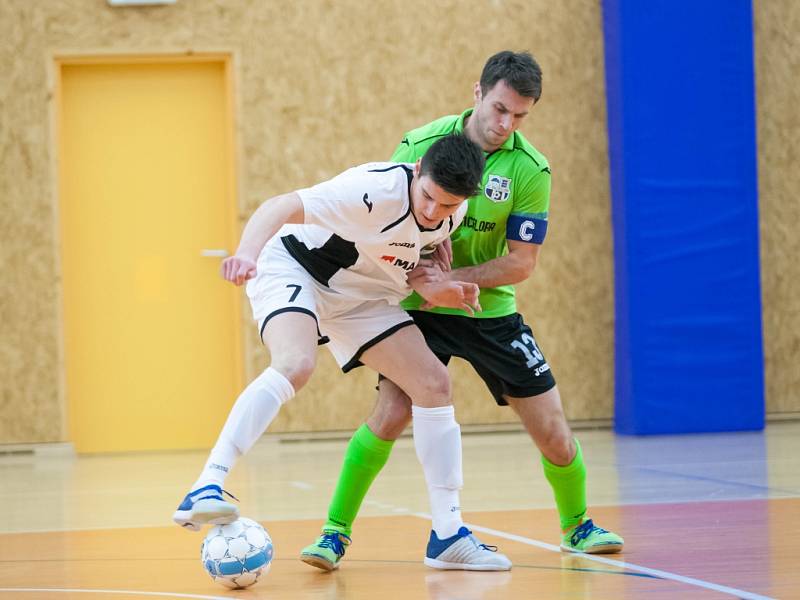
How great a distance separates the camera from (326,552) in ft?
13.5

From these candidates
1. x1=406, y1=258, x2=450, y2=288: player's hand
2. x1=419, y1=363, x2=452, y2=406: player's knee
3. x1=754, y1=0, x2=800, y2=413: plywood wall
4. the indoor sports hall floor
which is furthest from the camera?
x1=754, y1=0, x2=800, y2=413: plywood wall

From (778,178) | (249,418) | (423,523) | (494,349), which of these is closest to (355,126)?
(778,178)

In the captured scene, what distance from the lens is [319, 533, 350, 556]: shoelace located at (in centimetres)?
416

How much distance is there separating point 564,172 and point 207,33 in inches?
121

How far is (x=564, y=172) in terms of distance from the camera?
9914 millimetres

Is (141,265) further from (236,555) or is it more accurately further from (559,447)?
(236,555)

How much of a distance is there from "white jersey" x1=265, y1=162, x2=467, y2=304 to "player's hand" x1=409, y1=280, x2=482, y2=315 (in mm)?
91

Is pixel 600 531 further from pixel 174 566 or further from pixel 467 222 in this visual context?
pixel 174 566

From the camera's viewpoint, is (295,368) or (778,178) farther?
(778,178)

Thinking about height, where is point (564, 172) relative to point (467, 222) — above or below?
above

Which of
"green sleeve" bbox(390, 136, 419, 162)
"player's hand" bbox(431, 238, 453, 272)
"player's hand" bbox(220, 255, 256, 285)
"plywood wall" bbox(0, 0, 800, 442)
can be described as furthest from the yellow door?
"player's hand" bbox(220, 255, 256, 285)

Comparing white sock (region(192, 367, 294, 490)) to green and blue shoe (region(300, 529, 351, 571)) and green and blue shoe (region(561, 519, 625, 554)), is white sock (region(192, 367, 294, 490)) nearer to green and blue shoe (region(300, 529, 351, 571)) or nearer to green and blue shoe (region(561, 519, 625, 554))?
green and blue shoe (region(300, 529, 351, 571))

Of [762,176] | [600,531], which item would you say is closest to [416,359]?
[600,531]

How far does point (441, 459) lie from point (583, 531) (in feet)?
2.21
